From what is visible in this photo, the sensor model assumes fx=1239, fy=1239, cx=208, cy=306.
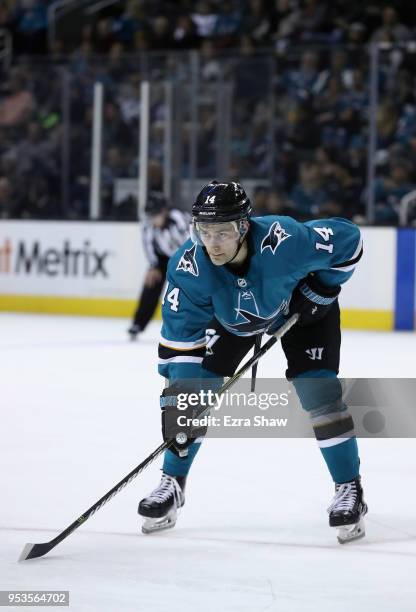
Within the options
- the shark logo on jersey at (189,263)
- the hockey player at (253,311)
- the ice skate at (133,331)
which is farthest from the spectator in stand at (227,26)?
the shark logo on jersey at (189,263)

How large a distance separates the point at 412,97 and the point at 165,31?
339 cm

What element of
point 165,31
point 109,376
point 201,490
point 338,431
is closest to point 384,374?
point 109,376

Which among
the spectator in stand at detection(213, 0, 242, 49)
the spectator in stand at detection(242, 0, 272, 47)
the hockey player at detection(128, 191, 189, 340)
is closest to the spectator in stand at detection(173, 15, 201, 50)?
the spectator in stand at detection(213, 0, 242, 49)

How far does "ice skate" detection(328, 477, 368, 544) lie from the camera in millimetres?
3426

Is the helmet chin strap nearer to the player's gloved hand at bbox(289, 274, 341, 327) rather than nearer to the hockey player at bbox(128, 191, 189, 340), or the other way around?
the player's gloved hand at bbox(289, 274, 341, 327)

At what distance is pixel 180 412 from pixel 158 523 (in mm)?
343

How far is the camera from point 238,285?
3.41 m

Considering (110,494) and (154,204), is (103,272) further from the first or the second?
(110,494)

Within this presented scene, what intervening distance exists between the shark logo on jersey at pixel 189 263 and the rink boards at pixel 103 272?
676cm

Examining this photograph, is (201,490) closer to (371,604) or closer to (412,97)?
(371,604)

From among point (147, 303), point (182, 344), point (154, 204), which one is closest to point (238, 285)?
point (182, 344)

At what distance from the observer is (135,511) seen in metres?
3.82

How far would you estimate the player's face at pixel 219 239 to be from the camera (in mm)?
3285

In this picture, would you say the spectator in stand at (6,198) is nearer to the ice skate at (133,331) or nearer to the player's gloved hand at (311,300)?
the ice skate at (133,331)
